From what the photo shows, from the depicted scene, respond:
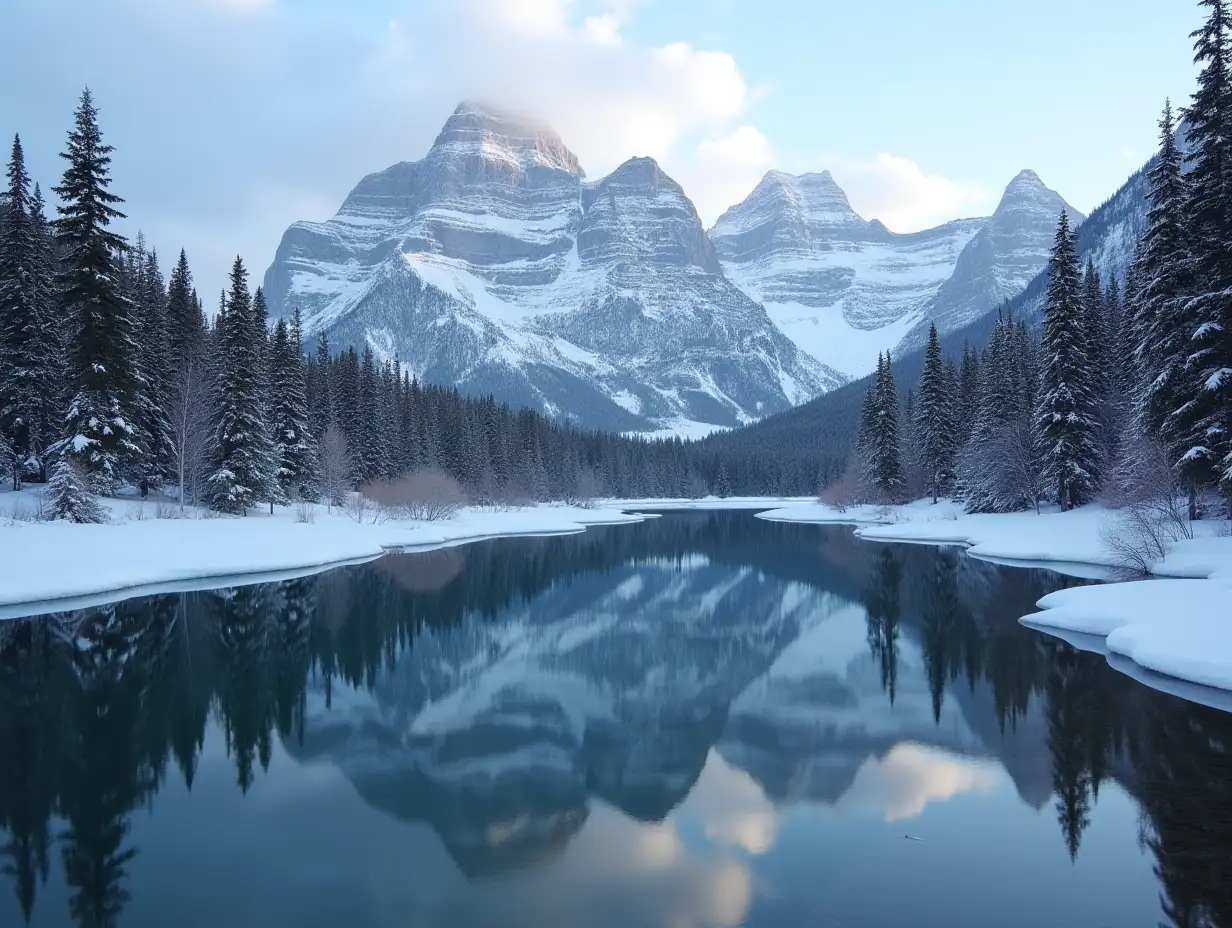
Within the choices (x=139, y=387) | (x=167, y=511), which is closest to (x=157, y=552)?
(x=167, y=511)

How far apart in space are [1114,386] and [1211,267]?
91.0ft

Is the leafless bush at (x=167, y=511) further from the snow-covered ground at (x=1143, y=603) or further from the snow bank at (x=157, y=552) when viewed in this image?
the snow-covered ground at (x=1143, y=603)

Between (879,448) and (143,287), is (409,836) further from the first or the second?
(879,448)

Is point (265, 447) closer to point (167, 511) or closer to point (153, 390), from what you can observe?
point (153, 390)

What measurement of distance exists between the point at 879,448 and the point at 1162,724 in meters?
66.1

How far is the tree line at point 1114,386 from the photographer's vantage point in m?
29.7

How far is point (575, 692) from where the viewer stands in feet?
66.9

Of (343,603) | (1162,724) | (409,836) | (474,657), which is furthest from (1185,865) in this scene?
(343,603)

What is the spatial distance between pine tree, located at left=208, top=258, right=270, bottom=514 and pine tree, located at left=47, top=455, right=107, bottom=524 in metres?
12.9

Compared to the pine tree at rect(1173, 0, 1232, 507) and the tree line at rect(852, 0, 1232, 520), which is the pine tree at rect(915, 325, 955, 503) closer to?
the tree line at rect(852, 0, 1232, 520)

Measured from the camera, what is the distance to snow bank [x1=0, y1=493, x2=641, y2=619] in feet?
97.2

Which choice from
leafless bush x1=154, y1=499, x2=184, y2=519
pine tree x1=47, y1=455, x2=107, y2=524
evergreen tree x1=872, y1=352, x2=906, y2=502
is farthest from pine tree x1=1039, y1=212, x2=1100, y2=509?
pine tree x1=47, y1=455, x2=107, y2=524

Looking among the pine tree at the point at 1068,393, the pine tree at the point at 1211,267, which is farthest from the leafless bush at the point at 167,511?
the pine tree at the point at 1068,393

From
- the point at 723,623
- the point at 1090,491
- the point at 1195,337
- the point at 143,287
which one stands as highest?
the point at 143,287
